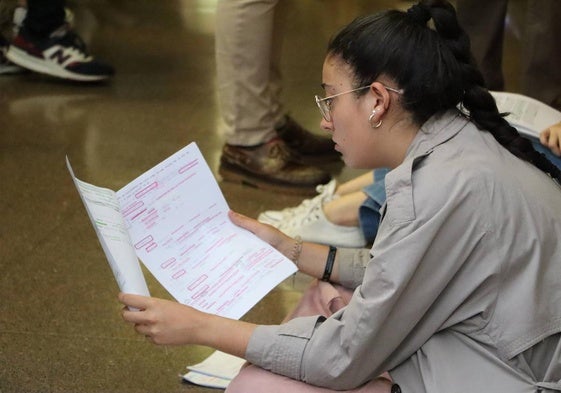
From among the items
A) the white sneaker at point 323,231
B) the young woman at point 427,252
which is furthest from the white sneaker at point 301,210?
the young woman at point 427,252

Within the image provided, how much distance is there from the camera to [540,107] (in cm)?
197

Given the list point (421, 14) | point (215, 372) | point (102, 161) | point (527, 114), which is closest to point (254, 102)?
point (102, 161)

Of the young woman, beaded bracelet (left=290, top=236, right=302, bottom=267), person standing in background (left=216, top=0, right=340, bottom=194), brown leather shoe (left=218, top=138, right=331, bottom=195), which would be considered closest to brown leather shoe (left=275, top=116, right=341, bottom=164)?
person standing in background (left=216, top=0, right=340, bottom=194)

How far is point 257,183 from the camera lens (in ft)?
8.66

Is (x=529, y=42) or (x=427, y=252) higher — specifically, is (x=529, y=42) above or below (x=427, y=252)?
below

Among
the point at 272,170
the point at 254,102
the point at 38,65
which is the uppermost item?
the point at 254,102

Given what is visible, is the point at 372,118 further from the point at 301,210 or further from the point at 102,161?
the point at 102,161

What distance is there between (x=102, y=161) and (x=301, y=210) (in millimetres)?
762

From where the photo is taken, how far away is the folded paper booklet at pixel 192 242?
56.3 inches

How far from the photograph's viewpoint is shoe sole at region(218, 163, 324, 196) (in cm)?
262

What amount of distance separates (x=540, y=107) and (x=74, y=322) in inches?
43.4

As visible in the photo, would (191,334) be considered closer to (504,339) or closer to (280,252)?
(280,252)

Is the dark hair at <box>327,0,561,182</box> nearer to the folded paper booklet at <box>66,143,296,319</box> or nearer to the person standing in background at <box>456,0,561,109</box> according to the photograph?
the folded paper booklet at <box>66,143,296,319</box>

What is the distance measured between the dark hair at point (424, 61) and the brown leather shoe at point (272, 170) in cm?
125
